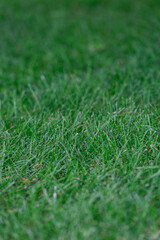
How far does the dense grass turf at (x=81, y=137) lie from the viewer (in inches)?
57.2

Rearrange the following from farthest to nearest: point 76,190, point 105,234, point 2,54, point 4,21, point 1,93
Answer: point 4,21
point 2,54
point 1,93
point 76,190
point 105,234

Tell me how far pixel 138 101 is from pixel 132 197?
1283 mm

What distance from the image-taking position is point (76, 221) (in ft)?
4.67

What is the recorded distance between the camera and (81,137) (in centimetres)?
209

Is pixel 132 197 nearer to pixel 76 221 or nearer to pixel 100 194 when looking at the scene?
pixel 100 194

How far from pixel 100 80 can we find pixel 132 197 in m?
1.67

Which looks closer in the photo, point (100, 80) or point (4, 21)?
point (100, 80)

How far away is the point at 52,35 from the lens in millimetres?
4340

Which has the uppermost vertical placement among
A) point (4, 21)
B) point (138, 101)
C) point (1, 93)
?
point (4, 21)

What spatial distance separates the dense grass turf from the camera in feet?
4.77

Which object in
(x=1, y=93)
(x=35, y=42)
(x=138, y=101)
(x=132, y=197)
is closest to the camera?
(x=132, y=197)

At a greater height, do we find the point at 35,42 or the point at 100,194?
the point at 35,42

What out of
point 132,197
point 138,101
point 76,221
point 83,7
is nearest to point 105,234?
point 76,221

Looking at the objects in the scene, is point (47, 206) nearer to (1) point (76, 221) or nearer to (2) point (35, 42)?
(1) point (76, 221)
